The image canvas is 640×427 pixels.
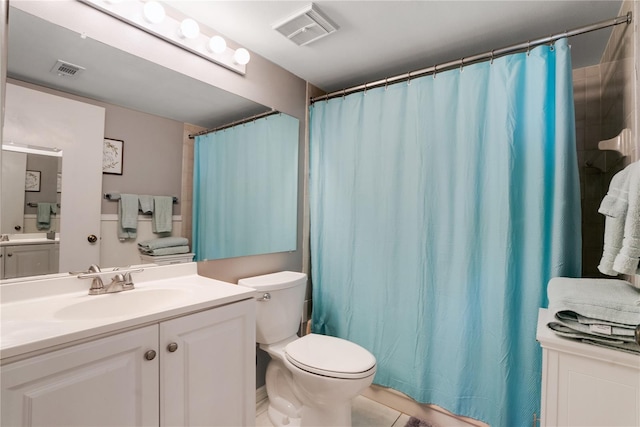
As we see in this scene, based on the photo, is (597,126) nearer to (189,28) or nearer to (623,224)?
(623,224)

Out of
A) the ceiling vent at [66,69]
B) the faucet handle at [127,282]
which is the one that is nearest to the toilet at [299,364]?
the faucet handle at [127,282]

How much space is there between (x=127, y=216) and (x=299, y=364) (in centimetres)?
106

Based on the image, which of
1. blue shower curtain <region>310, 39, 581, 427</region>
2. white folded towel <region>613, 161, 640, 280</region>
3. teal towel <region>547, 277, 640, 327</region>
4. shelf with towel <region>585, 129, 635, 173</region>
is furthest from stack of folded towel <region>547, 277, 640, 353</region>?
shelf with towel <region>585, 129, 635, 173</region>

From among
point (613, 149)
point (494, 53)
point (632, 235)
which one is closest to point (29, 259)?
point (632, 235)

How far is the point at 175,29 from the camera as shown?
5.04 ft

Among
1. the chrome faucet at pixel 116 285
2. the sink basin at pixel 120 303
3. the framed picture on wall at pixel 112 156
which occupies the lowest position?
the sink basin at pixel 120 303

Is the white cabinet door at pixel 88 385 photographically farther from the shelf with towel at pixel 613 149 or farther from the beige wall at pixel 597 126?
the beige wall at pixel 597 126

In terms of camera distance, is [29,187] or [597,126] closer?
[29,187]

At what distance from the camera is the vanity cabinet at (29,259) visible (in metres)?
1.16

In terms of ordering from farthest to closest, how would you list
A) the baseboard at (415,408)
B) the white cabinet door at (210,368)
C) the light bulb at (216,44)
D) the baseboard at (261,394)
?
the baseboard at (261,394) < the baseboard at (415,408) < the light bulb at (216,44) < the white cabinet door at (210,368)

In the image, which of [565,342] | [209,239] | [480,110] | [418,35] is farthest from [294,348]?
[418,35]

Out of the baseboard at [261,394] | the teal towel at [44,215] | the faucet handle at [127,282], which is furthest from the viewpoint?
the baseboard at [261,394]

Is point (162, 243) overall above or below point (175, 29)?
below

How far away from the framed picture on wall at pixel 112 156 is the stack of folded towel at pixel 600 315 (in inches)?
70.0
